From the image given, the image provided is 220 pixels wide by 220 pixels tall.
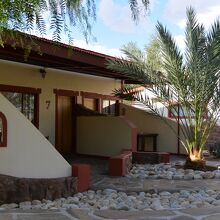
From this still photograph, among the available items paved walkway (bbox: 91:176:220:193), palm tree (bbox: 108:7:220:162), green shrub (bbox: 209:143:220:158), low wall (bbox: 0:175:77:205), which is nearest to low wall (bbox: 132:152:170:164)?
palm tree (bbox: 108:7:220:162)

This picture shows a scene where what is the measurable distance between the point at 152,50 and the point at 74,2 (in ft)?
108

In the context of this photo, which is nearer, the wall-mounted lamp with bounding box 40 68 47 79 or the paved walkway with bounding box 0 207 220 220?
the paved walkway with bounding box 0 207 220 220

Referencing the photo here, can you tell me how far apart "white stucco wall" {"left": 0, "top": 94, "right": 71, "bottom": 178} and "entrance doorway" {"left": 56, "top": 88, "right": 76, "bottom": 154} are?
6.20 metres

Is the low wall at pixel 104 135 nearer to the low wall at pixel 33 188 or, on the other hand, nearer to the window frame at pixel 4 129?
the low wall at pixel 33 188

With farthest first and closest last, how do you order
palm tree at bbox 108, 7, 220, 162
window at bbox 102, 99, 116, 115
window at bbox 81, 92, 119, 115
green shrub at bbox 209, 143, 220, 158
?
1. window at bbox 102, 99, 116, 115
2. window at bbox 81, 92, 119, 115
3. green shrub at bbox 209, 143, 220, 158
4. palm tree at bbox 108, 7, 220, 162

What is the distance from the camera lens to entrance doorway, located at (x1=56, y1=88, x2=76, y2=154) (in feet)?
47.0

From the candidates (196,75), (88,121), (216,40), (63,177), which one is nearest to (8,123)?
(63,177)

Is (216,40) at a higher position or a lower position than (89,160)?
higher

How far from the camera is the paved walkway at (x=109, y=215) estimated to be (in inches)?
202

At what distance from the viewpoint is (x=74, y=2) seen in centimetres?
238

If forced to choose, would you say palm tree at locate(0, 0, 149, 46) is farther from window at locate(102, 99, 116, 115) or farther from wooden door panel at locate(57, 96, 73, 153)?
window at locate(102, 99, 116, 115)

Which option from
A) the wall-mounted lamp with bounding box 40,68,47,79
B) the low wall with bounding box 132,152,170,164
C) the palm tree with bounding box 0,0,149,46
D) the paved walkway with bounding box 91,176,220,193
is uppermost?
the wall-mounted lamp with bounding box 40,68,47,79

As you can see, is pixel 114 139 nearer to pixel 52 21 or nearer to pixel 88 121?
pixel 88 121

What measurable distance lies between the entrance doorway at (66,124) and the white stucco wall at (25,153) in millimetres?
6196
